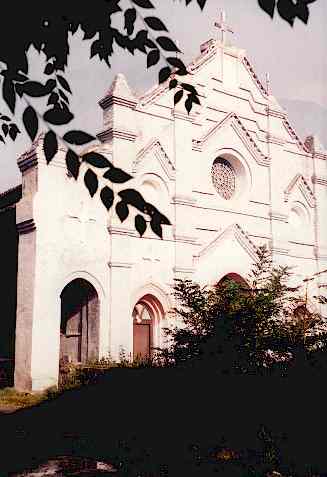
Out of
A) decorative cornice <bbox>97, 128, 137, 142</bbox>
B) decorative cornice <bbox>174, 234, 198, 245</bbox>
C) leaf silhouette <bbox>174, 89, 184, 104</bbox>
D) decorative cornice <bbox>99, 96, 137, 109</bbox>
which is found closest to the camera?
leaf silhouette <bbox>174, 89, 184, 104</bbox>

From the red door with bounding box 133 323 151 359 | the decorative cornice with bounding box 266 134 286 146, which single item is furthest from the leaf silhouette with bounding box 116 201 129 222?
the decorative cornice with bounding box 266 134 286 146

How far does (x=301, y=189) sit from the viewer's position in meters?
23.1

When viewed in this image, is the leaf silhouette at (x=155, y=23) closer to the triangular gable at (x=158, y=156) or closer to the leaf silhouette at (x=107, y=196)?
the leaf silhouette at (x=107, y=196)

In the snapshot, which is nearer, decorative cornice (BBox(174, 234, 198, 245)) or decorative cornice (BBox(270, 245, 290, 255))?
decorative cornice (BBox(174, 234, 198, 245))

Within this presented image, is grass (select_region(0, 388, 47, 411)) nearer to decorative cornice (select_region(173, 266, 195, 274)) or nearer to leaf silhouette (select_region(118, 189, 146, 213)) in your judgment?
decorative cornice (select_region(173, 266, 195, 274))

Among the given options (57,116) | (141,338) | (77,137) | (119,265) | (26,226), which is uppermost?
(26,226)

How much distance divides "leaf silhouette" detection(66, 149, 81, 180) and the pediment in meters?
16.8

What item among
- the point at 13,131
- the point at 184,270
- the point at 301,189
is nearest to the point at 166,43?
the point at 13,131

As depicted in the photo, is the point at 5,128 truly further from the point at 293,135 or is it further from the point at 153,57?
the point at 293,135

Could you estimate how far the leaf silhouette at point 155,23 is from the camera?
3484mm

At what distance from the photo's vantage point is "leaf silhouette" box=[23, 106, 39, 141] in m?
3.04

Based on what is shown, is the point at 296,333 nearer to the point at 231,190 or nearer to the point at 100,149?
the point at 100,149

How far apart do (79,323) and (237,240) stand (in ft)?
21.4

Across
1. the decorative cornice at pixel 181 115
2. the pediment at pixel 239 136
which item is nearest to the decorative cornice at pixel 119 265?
the pediment at pixel 239 136
